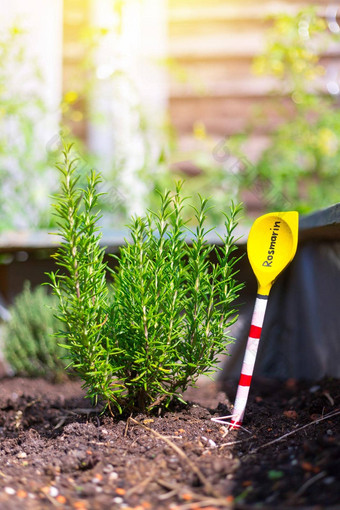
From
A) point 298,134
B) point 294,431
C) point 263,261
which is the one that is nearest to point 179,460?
point 294,431

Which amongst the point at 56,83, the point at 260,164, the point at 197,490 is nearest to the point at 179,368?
the point at 197,490

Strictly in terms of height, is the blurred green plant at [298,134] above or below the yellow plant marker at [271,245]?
above

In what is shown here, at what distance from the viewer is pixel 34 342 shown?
2256 mm

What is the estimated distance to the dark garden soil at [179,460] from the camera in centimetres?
88

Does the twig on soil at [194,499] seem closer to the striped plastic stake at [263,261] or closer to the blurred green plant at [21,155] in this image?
the striped plastic stake at [263,261]

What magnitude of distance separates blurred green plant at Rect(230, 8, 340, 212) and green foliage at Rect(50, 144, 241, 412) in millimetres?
1909

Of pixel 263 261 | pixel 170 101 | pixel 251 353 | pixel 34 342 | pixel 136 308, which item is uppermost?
pixel 170 101

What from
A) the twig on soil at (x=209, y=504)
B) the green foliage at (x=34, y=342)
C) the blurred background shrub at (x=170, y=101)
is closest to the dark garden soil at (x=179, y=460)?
the twig on soil at (x=209, y=504)

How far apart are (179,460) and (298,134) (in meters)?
2.74

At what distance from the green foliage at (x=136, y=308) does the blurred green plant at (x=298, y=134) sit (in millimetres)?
1909

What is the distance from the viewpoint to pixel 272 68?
11.0 feet

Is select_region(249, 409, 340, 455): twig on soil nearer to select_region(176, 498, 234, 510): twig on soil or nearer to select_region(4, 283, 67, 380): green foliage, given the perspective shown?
select_region(176, 498, 234, 510): twig on soil

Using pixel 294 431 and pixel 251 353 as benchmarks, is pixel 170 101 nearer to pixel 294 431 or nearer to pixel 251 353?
pixel 251 353

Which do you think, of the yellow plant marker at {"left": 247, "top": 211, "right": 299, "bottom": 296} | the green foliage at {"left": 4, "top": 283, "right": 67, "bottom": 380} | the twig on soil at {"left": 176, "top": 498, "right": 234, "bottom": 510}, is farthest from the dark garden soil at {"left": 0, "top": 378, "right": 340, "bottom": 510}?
the green foliage at {"left": 4, "top": 283, "right": 67, "bottom": 380}
